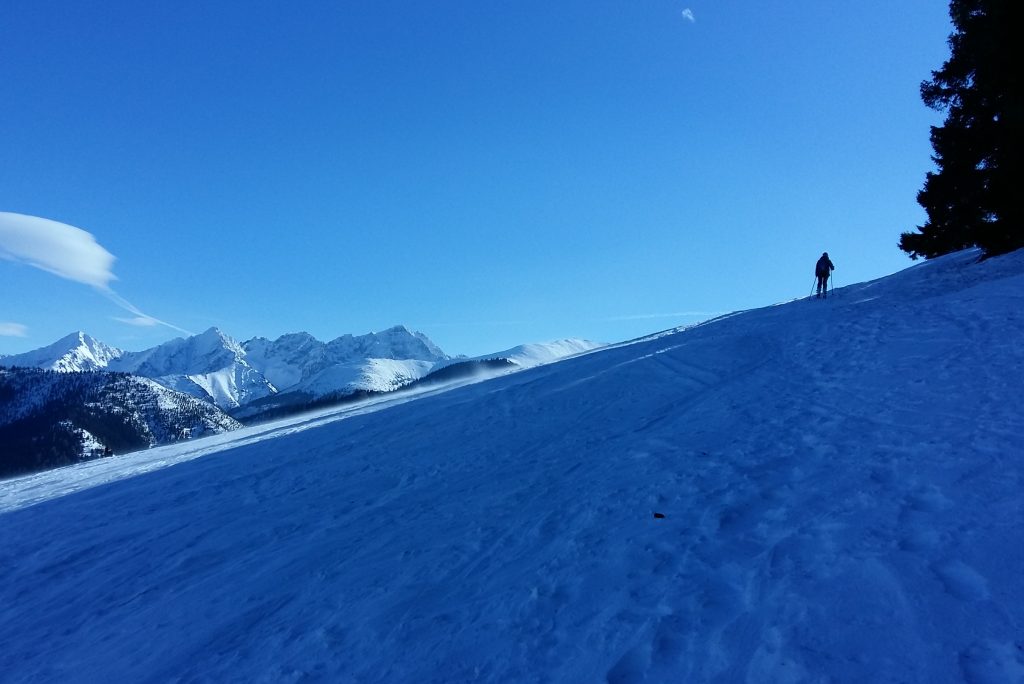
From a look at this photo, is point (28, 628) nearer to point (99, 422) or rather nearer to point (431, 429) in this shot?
point (431, 429)

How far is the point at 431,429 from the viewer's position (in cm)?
1730

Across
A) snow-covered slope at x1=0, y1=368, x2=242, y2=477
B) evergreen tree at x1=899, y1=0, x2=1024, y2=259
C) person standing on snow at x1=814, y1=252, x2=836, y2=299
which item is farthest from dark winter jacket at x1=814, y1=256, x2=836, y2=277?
snow-covered slope at x1=0, y1=368, x2=242, y2=477

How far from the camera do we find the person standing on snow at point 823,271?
31.2 m

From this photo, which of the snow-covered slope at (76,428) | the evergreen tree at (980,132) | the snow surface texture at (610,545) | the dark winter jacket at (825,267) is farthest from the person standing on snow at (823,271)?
the snow-covered slope at (76,428)

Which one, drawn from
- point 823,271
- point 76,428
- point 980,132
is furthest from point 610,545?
point 76,428

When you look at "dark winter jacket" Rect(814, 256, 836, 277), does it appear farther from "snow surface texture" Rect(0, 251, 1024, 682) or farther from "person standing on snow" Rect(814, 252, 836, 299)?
"snow surface texture" Rect(0, 251, 1024, 682)

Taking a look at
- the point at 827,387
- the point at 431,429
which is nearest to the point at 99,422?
the point at 431,429

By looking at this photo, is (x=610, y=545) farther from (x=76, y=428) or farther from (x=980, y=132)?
(x=76, y=428)

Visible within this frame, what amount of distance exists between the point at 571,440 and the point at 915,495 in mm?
7460

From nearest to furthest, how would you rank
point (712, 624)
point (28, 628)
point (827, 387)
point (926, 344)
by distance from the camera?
point (712, 624) → point (28, 628) → point (827, 387) → point (926, 344)

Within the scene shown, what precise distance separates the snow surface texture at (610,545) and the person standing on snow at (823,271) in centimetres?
1542

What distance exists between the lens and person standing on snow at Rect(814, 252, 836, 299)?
31219 mm

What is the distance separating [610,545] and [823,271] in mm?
30699

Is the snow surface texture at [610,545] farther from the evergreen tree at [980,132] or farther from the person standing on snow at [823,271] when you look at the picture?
the person standing on snow at [823,271]
